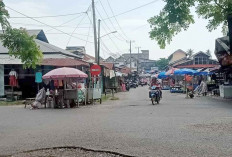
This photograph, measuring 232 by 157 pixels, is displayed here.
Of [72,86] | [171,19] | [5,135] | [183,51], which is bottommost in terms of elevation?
[5,135]

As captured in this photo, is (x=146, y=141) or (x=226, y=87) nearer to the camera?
(x=146, y=141)

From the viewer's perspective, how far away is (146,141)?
7.43 metres

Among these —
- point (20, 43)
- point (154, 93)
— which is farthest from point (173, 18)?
point (20, 43)

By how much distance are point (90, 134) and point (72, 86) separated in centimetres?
1105

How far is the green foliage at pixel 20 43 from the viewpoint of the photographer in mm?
8828

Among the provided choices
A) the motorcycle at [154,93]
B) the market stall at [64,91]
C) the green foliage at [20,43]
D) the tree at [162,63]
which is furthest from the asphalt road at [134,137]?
the tree at [162,63]

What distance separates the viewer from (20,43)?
8.90 meters

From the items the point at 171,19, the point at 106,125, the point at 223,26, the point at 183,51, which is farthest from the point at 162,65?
the point at 106,125

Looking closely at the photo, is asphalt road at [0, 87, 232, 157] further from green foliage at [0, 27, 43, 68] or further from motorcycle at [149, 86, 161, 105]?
motorcycle at [149, 86, 161, 105]

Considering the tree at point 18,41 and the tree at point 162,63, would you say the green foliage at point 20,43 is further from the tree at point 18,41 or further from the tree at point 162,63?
the tree at point 162,63

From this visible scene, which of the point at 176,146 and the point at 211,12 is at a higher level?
the point at 211,12

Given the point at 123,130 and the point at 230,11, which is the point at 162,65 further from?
the point at 123,130

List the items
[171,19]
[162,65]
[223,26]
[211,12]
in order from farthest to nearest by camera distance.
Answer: [162,65] → [223,26] → [211,12] → [171,19]

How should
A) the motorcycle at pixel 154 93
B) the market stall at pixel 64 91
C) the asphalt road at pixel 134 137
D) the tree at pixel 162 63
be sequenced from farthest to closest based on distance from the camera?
the tree at pixel 162 63, the motorcycle at pixel 154 93, the market stall at pixel 64 91, the asphalt road at pixel 134 137
